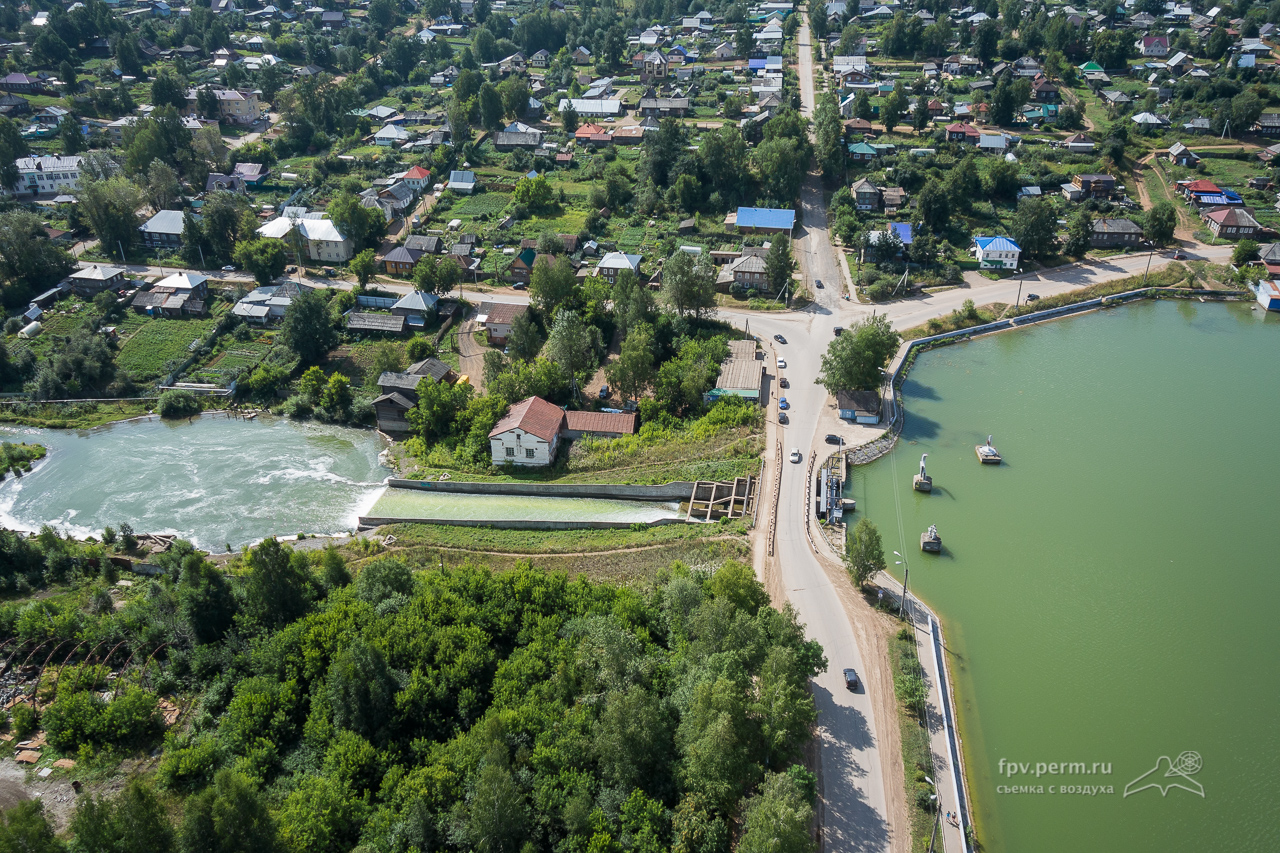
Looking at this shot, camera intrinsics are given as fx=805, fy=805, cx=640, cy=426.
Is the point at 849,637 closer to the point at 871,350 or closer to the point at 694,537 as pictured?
the point at 694,537

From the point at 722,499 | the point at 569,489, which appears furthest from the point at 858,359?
the point at 569,489

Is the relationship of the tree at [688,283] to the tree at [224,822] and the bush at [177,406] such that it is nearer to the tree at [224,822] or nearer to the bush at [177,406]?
the bush at [177,406]

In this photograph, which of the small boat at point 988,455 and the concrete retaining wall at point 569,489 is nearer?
the concrete retaining wall at point 569,489

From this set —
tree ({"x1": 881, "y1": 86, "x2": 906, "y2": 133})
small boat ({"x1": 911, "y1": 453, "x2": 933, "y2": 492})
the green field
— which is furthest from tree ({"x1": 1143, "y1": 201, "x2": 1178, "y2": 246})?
the green field

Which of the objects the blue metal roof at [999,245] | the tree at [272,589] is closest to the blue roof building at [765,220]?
the blue metal roof at [999,245]

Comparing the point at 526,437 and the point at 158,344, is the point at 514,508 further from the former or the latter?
the point at 158,344
